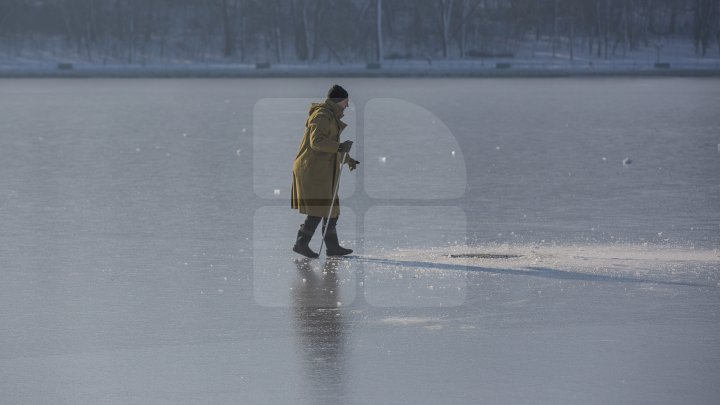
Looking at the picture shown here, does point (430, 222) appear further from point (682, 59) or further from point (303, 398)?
point (682, 59)

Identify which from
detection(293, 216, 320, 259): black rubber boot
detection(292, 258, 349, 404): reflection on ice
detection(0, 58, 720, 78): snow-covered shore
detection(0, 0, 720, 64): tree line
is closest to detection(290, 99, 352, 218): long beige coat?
detection(293, 216, 320, 259): black rubber boot

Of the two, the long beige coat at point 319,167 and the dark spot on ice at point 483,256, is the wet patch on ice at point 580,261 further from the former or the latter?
the long beige coat at point 319,167

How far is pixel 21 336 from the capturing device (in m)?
7.42

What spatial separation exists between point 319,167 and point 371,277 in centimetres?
113

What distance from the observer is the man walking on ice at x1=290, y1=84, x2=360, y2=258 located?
33.0 feet

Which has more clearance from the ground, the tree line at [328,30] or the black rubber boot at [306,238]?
the tree line at [328,30]

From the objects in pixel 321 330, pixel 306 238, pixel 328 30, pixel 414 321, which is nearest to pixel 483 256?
pixel 306 238

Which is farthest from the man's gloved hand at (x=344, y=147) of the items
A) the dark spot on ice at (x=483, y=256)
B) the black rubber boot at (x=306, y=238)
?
the dark spot on ice at (x=483, y=256)

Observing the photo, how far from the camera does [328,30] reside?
269 feet

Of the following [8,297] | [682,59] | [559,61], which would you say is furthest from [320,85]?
[8,297]

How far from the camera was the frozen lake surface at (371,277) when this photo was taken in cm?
646

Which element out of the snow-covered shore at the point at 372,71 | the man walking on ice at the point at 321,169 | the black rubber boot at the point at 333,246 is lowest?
the black rubber boot at the point at 333,246

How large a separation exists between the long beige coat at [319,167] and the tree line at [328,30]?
66533 mm

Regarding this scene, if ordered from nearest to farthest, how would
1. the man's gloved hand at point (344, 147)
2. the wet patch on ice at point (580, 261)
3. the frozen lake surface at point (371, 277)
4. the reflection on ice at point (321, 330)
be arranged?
the reflection on ice at point (321, 330)
the frozen lake surface at point (371, 277)
the wet patch on ice at point (580, 261)
the man's gloved hand at point (344, 147)
